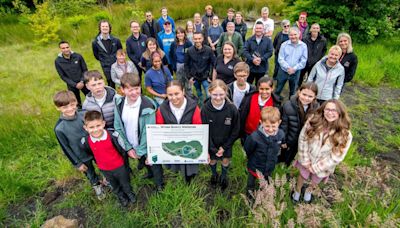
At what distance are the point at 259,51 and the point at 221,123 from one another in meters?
2.94

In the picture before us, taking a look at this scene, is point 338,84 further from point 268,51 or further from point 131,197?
point 131,197

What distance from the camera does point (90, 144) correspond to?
9.93 feet

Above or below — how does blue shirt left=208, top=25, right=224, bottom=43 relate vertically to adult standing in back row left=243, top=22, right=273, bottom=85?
above

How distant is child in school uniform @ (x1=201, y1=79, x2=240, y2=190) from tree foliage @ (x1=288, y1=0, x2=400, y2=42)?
6.36 metres

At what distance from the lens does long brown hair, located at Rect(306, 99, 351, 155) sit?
A: 9.56 ft

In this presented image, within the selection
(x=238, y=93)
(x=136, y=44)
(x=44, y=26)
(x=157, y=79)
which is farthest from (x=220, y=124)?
(x=44, y=26)

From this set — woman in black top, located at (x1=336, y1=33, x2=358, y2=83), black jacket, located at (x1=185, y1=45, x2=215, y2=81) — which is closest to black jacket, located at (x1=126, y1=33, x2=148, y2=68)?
black jacket, located at (x1=185, y1=45, x2=215, y2=81)

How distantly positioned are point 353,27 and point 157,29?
21.8ft

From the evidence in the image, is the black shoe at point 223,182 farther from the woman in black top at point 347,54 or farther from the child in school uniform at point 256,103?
the woman in black top at point 347,54

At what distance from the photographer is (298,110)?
130 inches

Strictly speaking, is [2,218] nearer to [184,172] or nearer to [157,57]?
[184,172]

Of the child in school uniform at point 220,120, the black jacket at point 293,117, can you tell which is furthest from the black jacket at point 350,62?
the child in school uniform at point 220,120

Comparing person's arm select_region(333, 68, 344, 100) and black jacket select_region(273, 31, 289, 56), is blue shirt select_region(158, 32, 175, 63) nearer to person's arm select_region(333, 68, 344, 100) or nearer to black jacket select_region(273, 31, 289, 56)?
black jacket select_region(273, 31, 289, 56)

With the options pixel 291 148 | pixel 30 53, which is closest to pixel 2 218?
pixel 291 148
